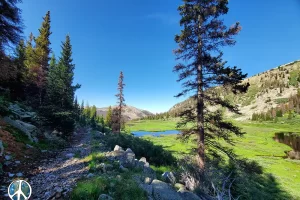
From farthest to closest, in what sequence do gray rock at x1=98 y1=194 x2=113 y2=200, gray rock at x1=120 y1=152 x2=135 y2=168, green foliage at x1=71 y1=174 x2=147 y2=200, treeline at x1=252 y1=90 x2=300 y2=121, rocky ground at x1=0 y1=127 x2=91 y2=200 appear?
treeline at x1=252 y1=90 x2=300 y2=121 < gray rock at x1=120 y1=152 x2=135 y2=168 < rocky ground at x1=0 y1=127 x2=91 y2=200 < green foliage at x1=71 y1=174 x2=147 y2=200 < gray rock at x1=98 y1=194 x2=113 y2=200

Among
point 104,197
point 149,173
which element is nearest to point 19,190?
point 104,197

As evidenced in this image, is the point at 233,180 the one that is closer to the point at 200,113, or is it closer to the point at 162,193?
the point at 162,193

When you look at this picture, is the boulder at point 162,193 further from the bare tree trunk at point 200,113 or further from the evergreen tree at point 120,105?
the evergreen tree at point 120,105

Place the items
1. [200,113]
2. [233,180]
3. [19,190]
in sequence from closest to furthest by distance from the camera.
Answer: [19,190] < [233,180] < [200,113]

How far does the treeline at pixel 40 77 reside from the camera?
11.0m

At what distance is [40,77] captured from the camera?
24000 millimetres

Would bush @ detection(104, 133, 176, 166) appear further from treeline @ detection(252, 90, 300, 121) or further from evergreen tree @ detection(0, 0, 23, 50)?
treeline @ detection(252, 90, 300, 121)

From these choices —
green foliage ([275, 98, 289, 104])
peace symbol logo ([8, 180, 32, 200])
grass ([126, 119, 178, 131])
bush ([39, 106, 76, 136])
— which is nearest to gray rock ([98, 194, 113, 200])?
peace symbol logo ([8, 180, 32, 200])

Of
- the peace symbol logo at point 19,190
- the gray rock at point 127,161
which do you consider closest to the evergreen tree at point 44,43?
the gray rock at point 127,161

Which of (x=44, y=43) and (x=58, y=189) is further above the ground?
(x=44, y=43)

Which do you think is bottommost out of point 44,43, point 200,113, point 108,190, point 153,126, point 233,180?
point 153,126

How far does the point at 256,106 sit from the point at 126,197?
191 m

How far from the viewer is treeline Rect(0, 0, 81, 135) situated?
1104 cm

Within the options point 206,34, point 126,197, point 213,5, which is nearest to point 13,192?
point 126,197
